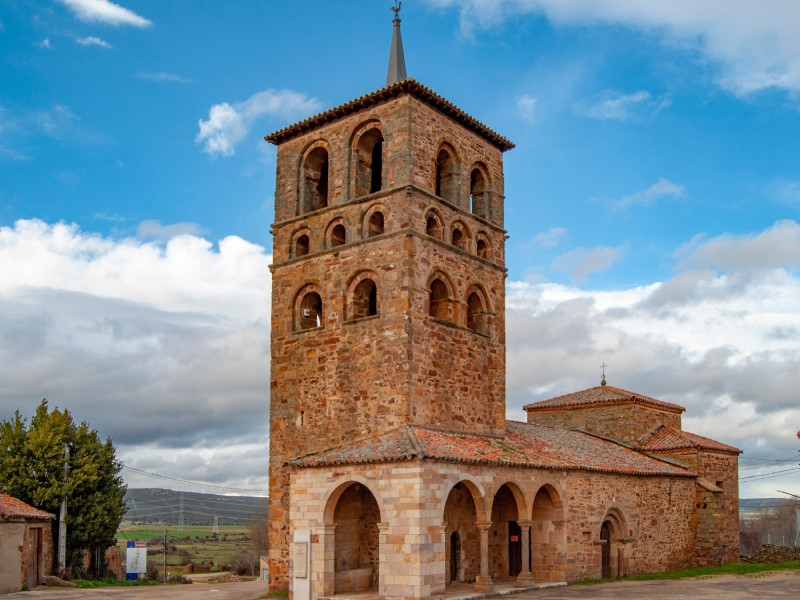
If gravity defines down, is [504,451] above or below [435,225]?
below

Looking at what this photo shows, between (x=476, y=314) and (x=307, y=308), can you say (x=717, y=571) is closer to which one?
(x=476, y=314)

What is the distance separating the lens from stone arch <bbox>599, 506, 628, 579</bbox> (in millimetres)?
24797

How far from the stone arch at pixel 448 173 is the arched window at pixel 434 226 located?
113cm

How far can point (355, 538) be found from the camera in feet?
69.7

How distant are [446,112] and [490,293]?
5434 mm

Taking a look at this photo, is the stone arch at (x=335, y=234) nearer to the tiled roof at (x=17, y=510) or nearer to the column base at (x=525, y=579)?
the column base at (x=525, y=579)

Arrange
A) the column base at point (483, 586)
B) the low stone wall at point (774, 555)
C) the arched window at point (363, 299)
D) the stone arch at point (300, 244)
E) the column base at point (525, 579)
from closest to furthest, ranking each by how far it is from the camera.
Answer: the column base at point (483, 586), the column base at point (525, 579), the arched window at point (363, 299), the stone arch at point (300, 244), the low stone wall at point (774, 555)

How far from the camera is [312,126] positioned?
2514 centimetres

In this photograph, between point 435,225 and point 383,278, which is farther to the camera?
point 435,225

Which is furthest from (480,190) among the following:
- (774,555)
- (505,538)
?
(774,555)

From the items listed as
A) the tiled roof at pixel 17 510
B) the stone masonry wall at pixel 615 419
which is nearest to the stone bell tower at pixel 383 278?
the tiled roof at pixel 17 510

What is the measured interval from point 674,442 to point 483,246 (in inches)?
464

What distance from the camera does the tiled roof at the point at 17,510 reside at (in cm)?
2475

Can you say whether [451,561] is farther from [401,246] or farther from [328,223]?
[328,223]
